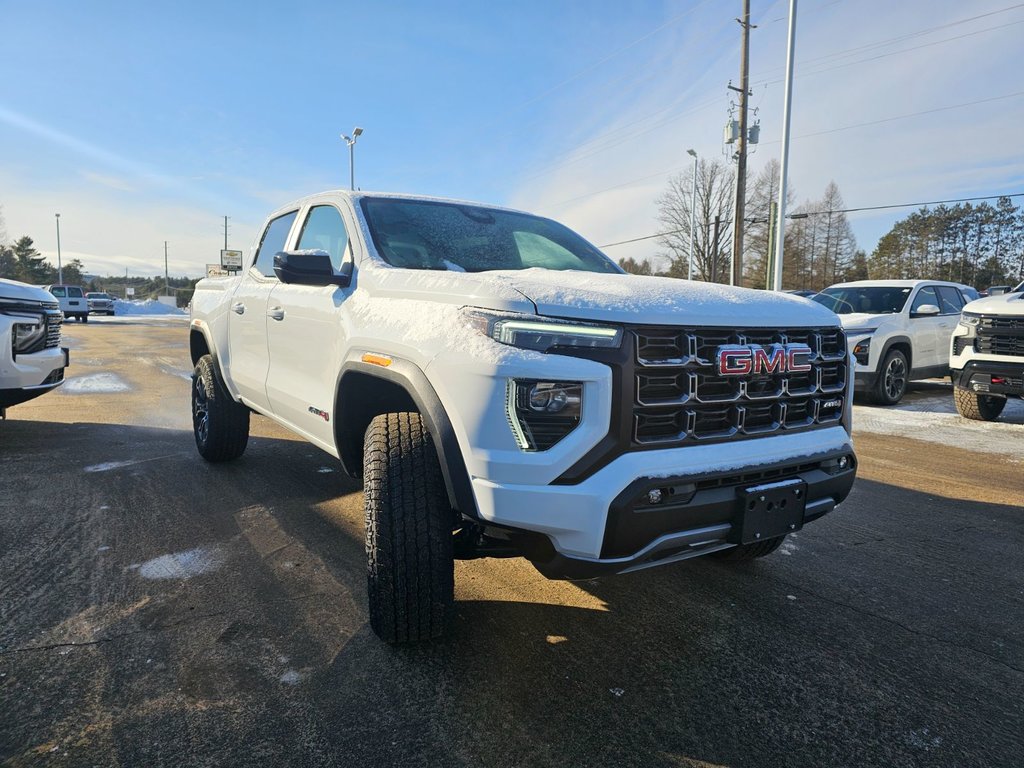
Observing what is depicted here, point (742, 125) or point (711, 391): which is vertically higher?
point (742, 125)

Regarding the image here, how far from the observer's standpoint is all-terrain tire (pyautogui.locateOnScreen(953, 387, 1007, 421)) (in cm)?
Result: 752

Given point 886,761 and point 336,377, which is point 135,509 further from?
point 886,761

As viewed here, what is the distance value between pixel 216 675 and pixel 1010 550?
386 centimetres

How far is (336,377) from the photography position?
2904mm

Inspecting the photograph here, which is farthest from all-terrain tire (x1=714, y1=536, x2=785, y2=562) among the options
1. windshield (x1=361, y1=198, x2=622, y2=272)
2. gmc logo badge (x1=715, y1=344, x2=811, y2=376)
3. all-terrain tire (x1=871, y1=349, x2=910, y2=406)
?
all-terrain tire (x1=871, y1=349, x2=910, y2=406)

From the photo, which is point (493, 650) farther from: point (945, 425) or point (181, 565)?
point (945, 425)

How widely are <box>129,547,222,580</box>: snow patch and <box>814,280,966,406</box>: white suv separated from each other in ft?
25.0

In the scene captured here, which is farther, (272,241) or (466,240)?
(272,241)

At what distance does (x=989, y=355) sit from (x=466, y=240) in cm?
650

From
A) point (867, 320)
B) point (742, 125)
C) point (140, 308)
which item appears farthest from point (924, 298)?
point (140, 308)

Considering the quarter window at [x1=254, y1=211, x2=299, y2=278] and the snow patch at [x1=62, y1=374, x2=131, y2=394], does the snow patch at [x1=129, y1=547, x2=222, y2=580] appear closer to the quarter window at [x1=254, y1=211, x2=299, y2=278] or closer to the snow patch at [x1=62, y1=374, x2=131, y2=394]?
the quarter window at [x1=254, y1=211, x2=299, y2=278]

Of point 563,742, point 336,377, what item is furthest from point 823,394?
point 336,377

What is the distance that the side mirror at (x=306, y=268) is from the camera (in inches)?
112

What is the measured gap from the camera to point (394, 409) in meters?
2.76
